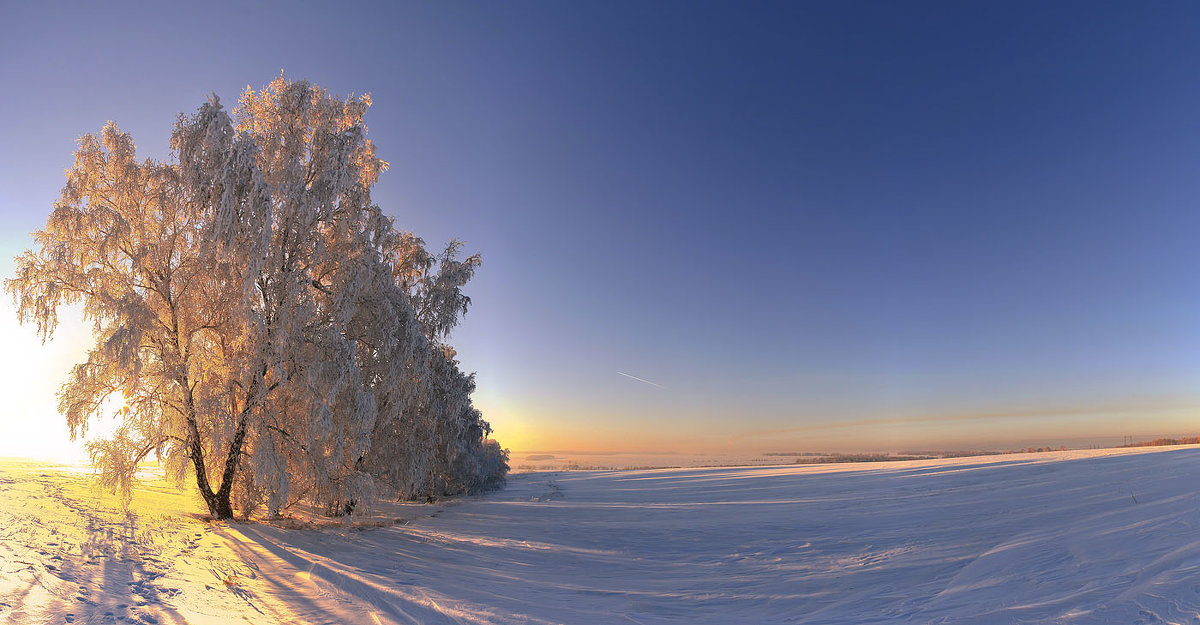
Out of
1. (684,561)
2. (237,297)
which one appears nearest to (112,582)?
(237,297)

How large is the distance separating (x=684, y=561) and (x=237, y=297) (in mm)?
12010

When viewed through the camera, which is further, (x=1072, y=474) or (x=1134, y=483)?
(x=1072, y=474)

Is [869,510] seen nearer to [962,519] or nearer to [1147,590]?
[962,519]

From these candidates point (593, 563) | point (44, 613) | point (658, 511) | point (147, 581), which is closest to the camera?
point (44, 613)

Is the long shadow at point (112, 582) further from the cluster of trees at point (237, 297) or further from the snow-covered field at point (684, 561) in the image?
the cluster of trees at point (237, 297)

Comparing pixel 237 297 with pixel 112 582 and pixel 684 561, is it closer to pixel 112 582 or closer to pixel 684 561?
pixel 112 582

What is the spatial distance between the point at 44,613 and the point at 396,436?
41.7ft

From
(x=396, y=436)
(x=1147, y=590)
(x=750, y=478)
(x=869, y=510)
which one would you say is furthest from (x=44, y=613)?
(x=750, y=478)

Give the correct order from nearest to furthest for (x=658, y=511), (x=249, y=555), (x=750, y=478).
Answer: (x=249, y=555)
(x=658, y=511)
(x=750, y=478)

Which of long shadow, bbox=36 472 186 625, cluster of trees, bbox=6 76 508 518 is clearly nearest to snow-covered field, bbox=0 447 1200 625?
long shadow, bbox=36 472 186 625

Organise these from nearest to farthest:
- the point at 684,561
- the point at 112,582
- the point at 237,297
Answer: the point at 112,582 → the point at 684,561 → the point at 237,297

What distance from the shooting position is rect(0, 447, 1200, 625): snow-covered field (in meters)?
5.71

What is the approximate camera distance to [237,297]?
1244 cm

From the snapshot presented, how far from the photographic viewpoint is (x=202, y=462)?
12.7m
